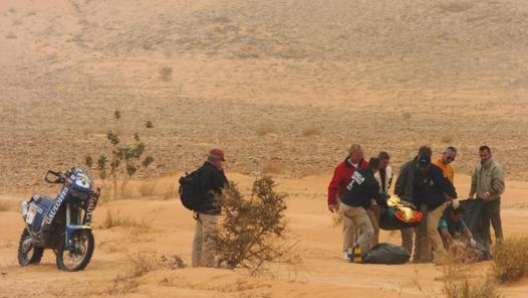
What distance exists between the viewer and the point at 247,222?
11844 mm

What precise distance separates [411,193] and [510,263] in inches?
108

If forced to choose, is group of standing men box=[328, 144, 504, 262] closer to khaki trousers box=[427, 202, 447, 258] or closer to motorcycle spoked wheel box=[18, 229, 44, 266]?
khaki trousers box=[427, 202, 447, 258]

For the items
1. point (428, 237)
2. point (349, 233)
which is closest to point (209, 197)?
point (349, 233)

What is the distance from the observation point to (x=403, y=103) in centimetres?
4803

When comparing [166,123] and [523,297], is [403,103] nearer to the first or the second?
[166,123]

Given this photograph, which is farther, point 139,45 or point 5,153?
point 139,45

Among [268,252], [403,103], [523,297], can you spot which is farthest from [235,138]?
[523,297]

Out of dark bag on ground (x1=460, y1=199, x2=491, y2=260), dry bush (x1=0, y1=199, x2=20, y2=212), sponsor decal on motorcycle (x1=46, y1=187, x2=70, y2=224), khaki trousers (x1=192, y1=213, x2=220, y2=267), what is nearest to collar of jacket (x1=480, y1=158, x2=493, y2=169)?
dark bag on ground (x1=460, y1=199, x2=491, y2=260)

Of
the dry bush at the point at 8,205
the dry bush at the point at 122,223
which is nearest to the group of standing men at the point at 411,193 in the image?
the dry bush at the point at 122,223

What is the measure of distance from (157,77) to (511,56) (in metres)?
19.2

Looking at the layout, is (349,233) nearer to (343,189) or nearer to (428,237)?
(343,189)

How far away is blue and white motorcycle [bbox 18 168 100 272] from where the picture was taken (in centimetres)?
1245

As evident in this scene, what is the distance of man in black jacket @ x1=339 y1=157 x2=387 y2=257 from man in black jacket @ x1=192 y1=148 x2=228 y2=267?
210 cm

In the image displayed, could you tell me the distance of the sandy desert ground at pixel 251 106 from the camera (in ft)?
41.4
